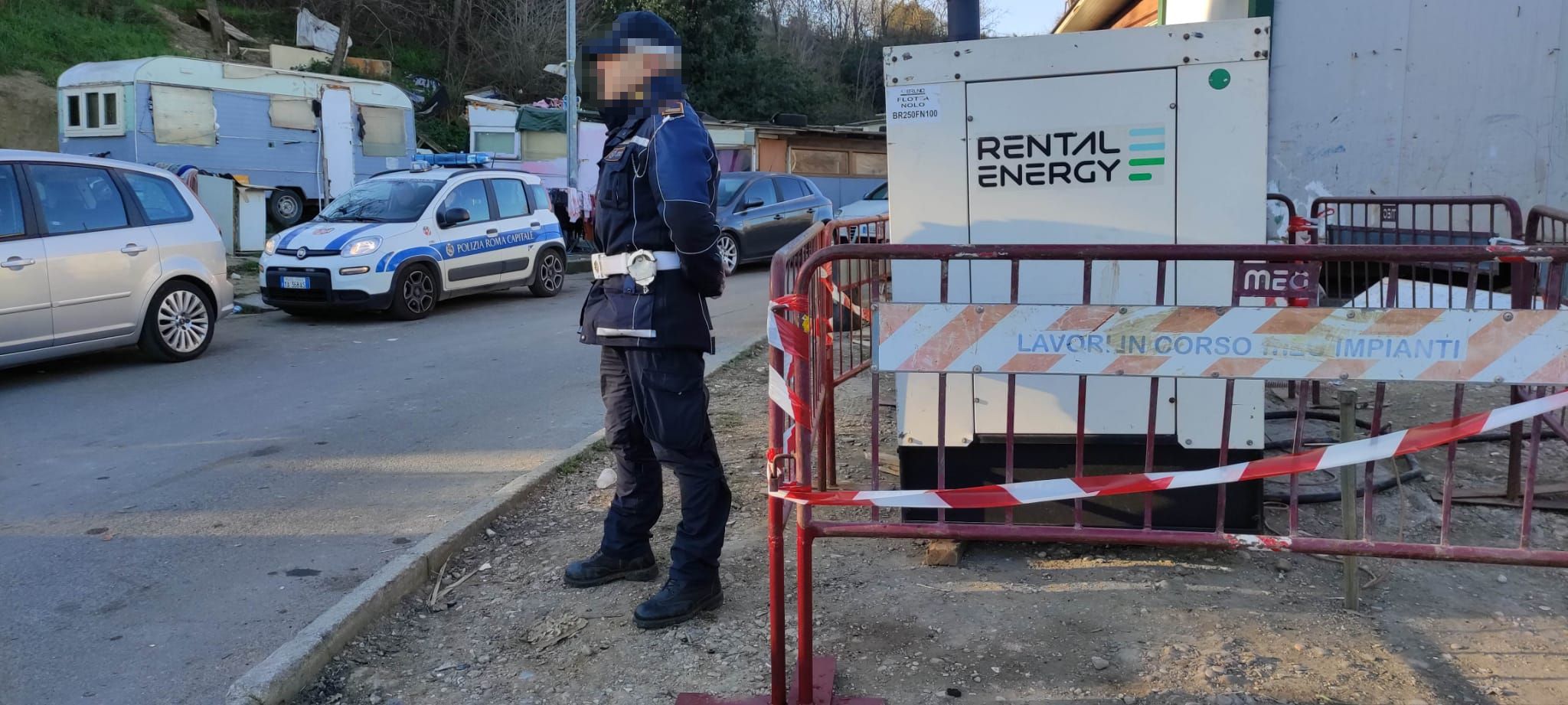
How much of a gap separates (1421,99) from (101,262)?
10970mm

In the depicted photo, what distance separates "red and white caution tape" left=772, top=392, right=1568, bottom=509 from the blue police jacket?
87 cm

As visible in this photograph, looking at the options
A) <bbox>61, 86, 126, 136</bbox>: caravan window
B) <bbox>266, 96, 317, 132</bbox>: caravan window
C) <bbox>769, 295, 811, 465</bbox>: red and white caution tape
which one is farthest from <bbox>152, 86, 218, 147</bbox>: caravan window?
<bbox>769, 295, 811, 465</bbox>: red and white caution tape

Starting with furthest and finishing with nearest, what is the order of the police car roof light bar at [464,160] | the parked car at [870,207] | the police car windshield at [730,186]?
the police car windshield at [730,186] → the parked car at [870,207] → the police car roof light bar at [464,160]

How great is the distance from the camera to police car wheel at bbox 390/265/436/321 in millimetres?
11602

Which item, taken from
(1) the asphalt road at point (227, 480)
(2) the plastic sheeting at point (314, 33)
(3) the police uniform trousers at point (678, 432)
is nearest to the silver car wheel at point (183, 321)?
(1) the asphalt road at point (227, 480)

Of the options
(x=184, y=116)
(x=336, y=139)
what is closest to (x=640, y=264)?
(x=184, y=116)

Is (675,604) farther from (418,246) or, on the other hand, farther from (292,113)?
(292,113)

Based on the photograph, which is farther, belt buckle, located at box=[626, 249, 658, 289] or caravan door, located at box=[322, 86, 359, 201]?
caravan door, located at box=[322, 86, 359, 201]

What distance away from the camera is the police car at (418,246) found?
441 inches

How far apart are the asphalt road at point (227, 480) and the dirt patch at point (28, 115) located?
62.2ft

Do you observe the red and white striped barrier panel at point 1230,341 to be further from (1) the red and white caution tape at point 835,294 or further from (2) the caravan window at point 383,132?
(2) the caravan window at point 383,132

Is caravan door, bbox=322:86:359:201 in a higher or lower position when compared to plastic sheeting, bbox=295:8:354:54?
lower

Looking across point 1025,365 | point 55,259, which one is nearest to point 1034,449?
point 1025,365

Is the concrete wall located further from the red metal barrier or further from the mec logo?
the red metal barrier
